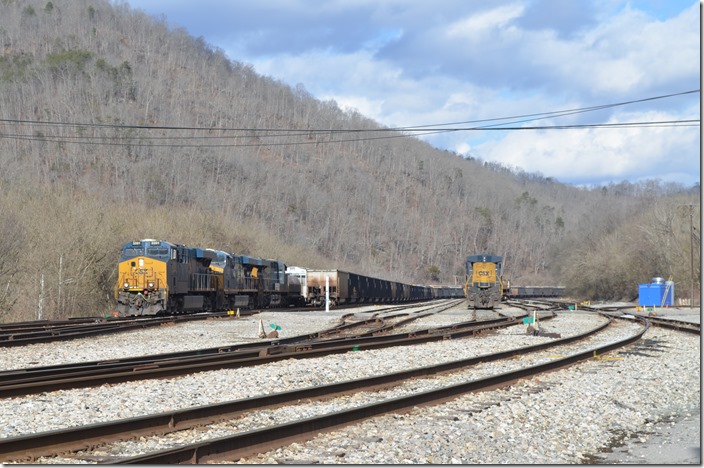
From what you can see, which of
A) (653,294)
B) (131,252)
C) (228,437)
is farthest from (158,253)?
(653,294)

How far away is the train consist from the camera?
105 ft

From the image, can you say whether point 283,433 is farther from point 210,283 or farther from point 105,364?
point 210,283

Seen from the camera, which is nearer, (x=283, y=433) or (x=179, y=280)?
(x=283, y=433)

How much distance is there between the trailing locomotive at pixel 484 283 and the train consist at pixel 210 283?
7903 millimetres

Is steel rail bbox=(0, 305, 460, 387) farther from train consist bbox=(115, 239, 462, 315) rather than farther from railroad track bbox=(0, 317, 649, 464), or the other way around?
train consist bbox=(115, 239, 462, 315)

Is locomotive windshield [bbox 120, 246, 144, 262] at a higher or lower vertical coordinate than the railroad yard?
higher

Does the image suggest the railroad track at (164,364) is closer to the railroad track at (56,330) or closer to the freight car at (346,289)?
the railroad track at (56,330)

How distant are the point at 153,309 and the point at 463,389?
914 inches

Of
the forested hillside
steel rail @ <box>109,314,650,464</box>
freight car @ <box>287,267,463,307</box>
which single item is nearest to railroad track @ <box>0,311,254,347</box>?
the forested hillside

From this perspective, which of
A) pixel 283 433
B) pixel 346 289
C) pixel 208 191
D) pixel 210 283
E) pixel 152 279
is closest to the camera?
pixel 283 433

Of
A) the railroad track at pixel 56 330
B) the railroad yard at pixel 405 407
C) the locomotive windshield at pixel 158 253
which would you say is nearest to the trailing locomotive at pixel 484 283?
the locomotive windshield at pixel 158 253

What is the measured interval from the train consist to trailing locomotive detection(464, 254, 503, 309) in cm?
790

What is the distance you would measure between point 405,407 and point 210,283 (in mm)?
29619

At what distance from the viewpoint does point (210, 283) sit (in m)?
38.1
